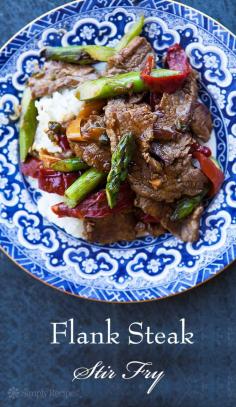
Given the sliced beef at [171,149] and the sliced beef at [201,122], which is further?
the sliced beef at [201,122]

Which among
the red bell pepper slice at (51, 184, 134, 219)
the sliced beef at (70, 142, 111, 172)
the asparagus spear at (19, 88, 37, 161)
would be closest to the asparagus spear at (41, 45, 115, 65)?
the asparagus spear at (19, 88, 37, 161)

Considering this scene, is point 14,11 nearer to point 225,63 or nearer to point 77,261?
point 225,63

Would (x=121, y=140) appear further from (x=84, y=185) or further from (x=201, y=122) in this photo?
(x=201, y=122)

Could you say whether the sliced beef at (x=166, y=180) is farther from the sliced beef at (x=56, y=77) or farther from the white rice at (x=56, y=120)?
the sliced beef at (x=56, y=77)

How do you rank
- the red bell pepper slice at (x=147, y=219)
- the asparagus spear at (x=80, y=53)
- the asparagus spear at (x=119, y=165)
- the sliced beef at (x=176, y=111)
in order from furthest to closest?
the red bell pepper slice at (x=147, y=219) → the asparagus spear at (x=80, y=53) → the sliced beef at (x=176, y=111) → the asparagus spear at (x=119, y=165)

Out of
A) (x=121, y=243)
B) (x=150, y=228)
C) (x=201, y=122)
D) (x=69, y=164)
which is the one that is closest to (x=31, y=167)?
(x=69, y=164)

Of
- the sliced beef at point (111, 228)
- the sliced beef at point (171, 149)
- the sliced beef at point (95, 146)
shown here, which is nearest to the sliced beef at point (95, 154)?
the sliced beef at point (95, 146)
